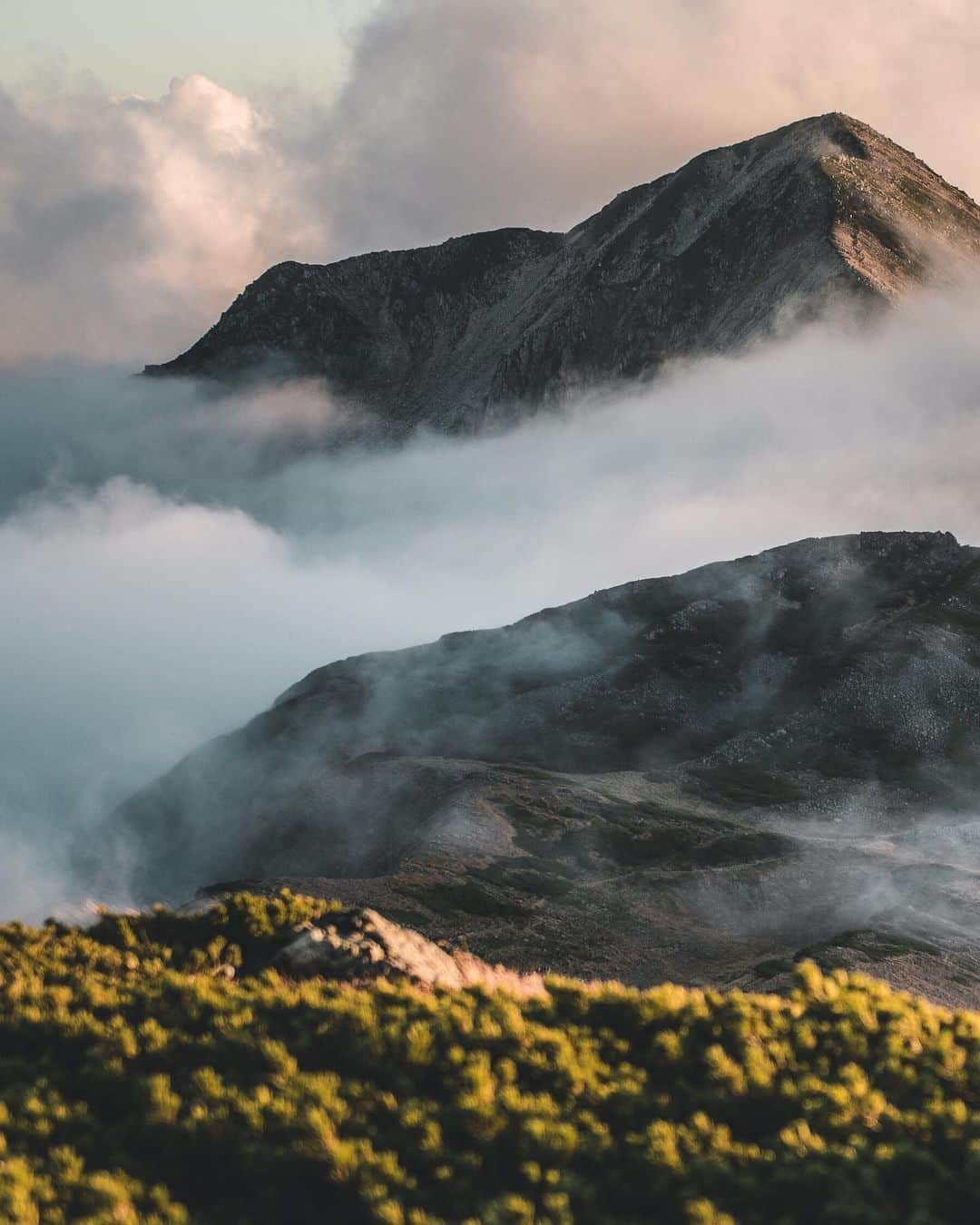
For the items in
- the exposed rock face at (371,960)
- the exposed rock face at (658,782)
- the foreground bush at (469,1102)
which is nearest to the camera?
the foreground bush at (469,1102)

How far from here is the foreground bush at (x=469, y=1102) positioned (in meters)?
16.6

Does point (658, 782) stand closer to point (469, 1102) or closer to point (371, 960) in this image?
point (371, 960)

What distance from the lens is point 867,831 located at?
11069 centimetres

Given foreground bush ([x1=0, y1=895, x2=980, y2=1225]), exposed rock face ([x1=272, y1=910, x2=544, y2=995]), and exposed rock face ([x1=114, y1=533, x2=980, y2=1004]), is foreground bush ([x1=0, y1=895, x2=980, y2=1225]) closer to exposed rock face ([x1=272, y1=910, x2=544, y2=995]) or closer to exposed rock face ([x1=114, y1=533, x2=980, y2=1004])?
exposed rock face ([x1=272, y1=910, x2=544, y2=995])

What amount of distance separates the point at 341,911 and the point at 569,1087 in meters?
9.75

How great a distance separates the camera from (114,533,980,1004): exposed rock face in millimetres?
74375

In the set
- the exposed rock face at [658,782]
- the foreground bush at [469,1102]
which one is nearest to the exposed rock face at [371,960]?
the foreground bush at [469,1102]

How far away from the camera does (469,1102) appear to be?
18.1 meters

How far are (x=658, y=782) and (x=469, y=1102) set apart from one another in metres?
107

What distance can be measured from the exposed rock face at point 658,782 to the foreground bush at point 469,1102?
3776 centimetres

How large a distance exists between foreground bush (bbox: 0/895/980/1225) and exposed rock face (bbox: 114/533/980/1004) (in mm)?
37761

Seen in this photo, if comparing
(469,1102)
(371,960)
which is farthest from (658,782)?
(469,1102)

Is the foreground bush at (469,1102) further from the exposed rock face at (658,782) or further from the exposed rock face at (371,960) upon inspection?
the exposed rock face at (658,782)

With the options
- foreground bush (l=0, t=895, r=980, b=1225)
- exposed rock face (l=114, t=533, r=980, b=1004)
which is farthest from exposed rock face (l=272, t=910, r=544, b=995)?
exposed rock face (l=114, t=533, r=980, b=1004)
